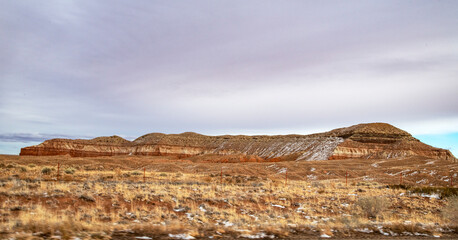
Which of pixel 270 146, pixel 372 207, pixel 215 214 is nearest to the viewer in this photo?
pixel 215 214

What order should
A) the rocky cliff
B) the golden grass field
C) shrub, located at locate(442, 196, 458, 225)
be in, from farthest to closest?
the rocky cliff
shrub, located at locate(442, 196, 458, 225)
the golden grass field

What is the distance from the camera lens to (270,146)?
9550 centimetres

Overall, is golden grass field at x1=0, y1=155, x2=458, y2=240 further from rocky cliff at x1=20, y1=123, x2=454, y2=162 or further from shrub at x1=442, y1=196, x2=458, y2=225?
rocky cliff at x1=20, y1=123, x2=454, y2=162

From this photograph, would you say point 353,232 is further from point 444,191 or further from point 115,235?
point 444,191

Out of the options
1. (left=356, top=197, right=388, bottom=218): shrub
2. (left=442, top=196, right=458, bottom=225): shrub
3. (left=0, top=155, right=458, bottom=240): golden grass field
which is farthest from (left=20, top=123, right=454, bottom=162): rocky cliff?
(left=442, top=196, right=458, bottom=225): shrub

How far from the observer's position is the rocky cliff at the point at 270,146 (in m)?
77.7

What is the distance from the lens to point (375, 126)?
9775cm

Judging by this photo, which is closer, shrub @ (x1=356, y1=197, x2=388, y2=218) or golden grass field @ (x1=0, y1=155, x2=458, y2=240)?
golden grass field @ (x1=0, y1=155, x2=458, y2=240)

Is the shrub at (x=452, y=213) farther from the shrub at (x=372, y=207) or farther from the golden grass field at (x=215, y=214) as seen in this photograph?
the shrub at (x=372, y=207)

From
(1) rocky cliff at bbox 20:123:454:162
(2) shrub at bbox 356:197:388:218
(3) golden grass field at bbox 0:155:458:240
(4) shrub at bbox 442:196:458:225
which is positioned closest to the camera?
(3) golden grass field at bbox 0:155:458:240

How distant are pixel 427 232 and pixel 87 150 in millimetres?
100945

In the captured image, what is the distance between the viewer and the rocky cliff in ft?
255

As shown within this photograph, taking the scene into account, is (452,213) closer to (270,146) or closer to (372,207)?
(372,207)

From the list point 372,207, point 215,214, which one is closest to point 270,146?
point 372,207
